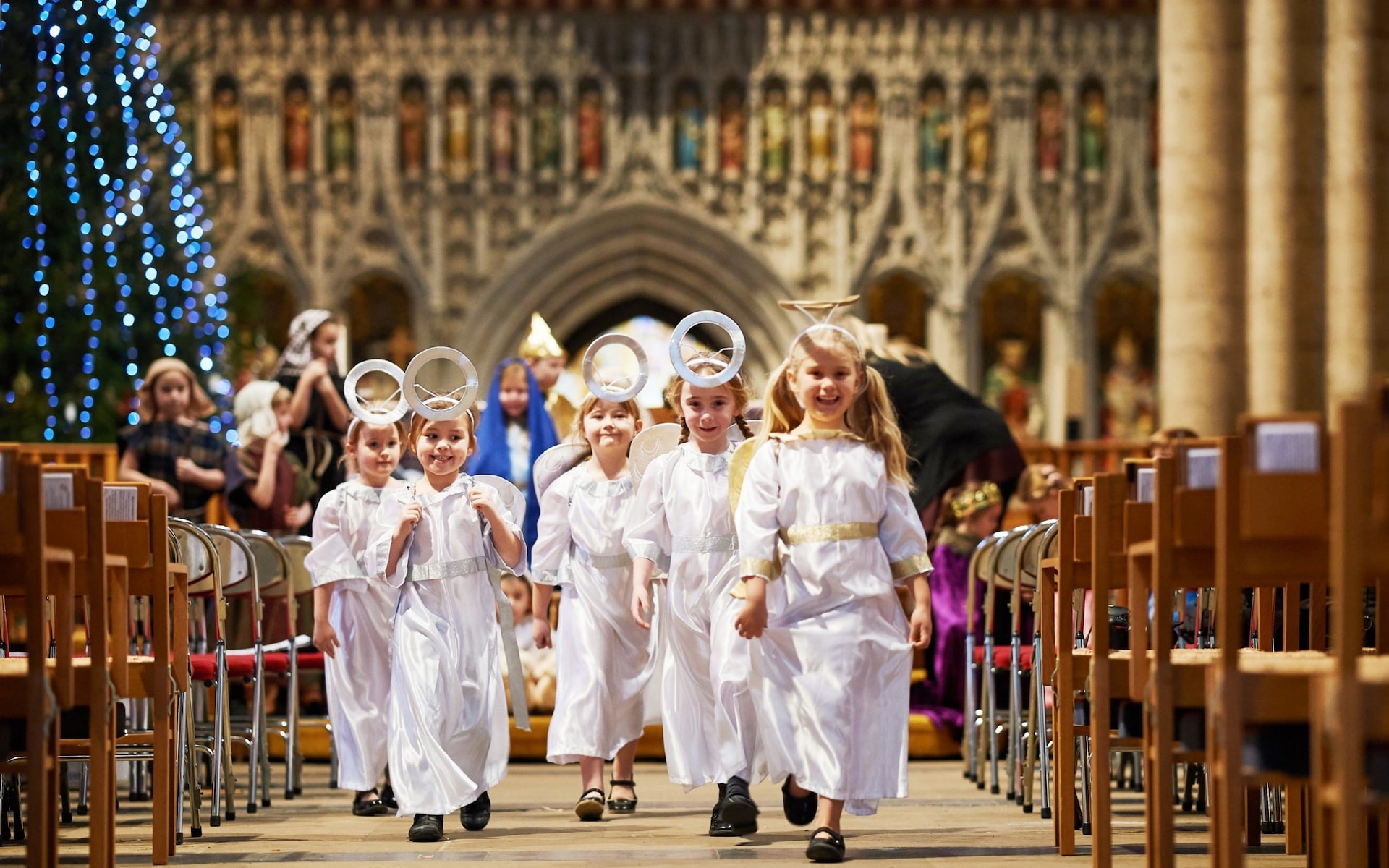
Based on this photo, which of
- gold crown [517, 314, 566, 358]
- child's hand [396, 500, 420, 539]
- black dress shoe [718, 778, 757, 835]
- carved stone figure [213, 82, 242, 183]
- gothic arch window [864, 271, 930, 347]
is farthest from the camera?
gothic arch window [864, 271, 930, 347]

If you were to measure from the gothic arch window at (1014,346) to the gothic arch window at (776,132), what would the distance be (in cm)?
241

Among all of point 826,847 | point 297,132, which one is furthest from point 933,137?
point 826,847

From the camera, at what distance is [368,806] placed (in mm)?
6266

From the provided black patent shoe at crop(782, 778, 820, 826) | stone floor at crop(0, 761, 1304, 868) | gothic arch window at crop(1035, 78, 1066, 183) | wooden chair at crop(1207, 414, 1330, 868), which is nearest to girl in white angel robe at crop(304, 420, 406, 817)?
stone floor at crop(0, 761, 1304, 868)

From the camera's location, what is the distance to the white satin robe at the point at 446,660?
549 cm

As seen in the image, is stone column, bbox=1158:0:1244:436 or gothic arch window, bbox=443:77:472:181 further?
gothic arch window, bbox=443:77:472:181

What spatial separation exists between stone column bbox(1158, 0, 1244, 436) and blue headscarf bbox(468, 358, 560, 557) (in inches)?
201

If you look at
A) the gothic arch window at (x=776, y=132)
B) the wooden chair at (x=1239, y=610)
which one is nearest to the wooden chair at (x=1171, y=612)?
the wooden chair at (x=1239, y=610)

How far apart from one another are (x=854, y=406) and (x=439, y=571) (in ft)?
4.38

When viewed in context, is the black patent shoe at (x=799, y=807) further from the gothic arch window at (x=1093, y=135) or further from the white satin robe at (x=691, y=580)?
the gothic arch window at (x=1093, y=135)

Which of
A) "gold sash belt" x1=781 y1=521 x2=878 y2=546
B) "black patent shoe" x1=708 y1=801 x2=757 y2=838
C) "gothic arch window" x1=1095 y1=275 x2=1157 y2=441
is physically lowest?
"black patent shoe" x1=708 y1=801 x2=757 y2=838

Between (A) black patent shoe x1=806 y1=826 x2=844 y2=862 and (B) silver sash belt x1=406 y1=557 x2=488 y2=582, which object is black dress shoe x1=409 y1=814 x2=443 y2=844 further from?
(A) black patent shoe x1=806 y1=826 x2=844 y2=862

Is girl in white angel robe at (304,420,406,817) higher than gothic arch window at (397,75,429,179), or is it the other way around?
gothic arch window at (397,75,429,179)

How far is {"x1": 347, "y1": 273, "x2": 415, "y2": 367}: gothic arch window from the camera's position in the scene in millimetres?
20188
